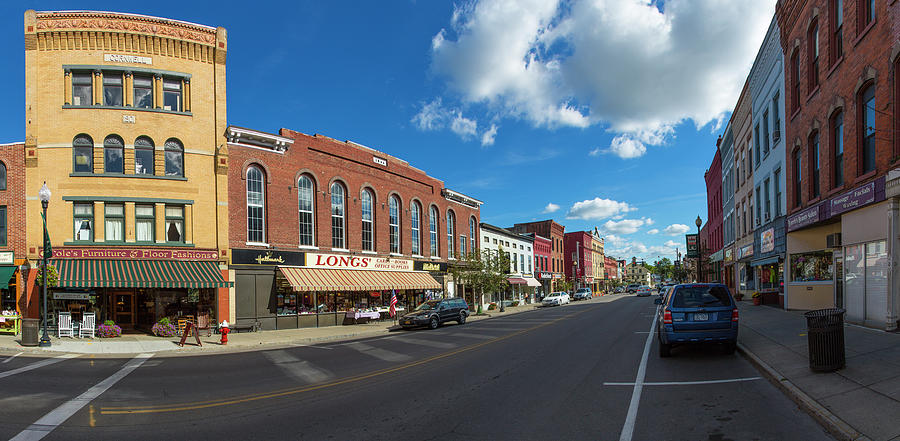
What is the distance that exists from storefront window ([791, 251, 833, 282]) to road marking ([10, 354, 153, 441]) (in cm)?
2171

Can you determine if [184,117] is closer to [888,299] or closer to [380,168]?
[380,168]

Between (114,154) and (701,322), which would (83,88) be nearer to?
(114,154)

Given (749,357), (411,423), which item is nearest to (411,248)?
(749,357)

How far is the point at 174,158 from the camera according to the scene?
2250cm

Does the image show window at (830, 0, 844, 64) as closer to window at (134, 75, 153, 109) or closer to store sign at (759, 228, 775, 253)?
store sign at (759, 228, 775, 253)

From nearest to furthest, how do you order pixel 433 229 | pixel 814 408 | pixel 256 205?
pixel 814 408, pixel 256 205, pixel 433 229

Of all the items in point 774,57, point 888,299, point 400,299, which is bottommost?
point 400,299

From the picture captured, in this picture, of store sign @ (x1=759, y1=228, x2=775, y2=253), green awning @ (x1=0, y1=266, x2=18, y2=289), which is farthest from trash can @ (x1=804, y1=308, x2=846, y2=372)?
green awning @ (x1=0, y1=266, x2=18, y2=289)

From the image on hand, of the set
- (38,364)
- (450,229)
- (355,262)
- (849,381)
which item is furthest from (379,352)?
(450,229)

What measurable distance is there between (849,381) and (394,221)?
27.9 metres

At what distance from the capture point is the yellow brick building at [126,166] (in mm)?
20656

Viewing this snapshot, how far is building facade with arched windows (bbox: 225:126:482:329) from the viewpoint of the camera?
78.1 ft

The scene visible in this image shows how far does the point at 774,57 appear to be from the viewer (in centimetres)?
2319

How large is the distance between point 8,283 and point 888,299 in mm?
29049
